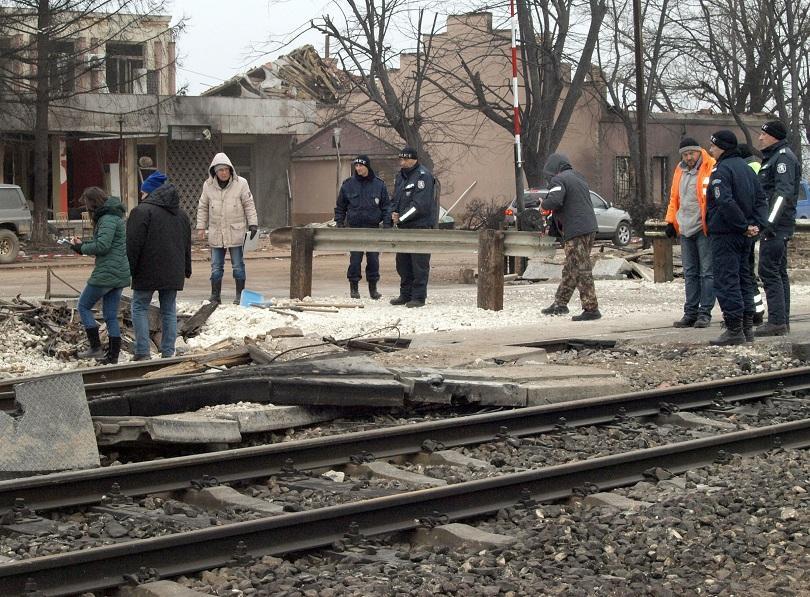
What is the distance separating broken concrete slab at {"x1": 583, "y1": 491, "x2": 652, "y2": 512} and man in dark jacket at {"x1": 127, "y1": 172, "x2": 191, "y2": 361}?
5577 millimetres

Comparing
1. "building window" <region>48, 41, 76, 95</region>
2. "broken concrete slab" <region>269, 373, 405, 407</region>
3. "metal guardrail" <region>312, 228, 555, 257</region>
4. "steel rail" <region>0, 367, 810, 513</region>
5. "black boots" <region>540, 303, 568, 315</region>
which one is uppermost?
"building window" <region>48, 41, 76, 95</region>

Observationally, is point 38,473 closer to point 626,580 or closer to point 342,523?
point 342,523

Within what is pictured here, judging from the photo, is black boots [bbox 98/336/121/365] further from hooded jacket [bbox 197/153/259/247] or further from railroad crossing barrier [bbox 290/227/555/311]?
railroad crossing barrier [bbox 290/227/555/311]

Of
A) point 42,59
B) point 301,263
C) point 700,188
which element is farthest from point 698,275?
point 42,59

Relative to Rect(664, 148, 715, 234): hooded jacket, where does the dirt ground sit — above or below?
below

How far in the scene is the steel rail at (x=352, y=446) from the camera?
635cm

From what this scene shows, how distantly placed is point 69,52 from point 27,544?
3079 cm

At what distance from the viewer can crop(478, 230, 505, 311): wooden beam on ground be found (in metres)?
14.2

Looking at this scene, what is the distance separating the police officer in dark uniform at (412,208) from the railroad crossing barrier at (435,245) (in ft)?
1.06

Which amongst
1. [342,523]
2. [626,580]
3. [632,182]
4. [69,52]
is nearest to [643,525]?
[626,580]

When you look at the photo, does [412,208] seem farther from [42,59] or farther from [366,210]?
[42,59]

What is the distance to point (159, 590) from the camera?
4.87 meters

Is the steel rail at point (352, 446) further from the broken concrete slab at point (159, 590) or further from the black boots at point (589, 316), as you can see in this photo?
the black boots at point (589, 316)

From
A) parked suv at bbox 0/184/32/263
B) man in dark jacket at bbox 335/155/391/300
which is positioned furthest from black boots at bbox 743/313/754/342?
parked suv at bbox 0/184/32/263
